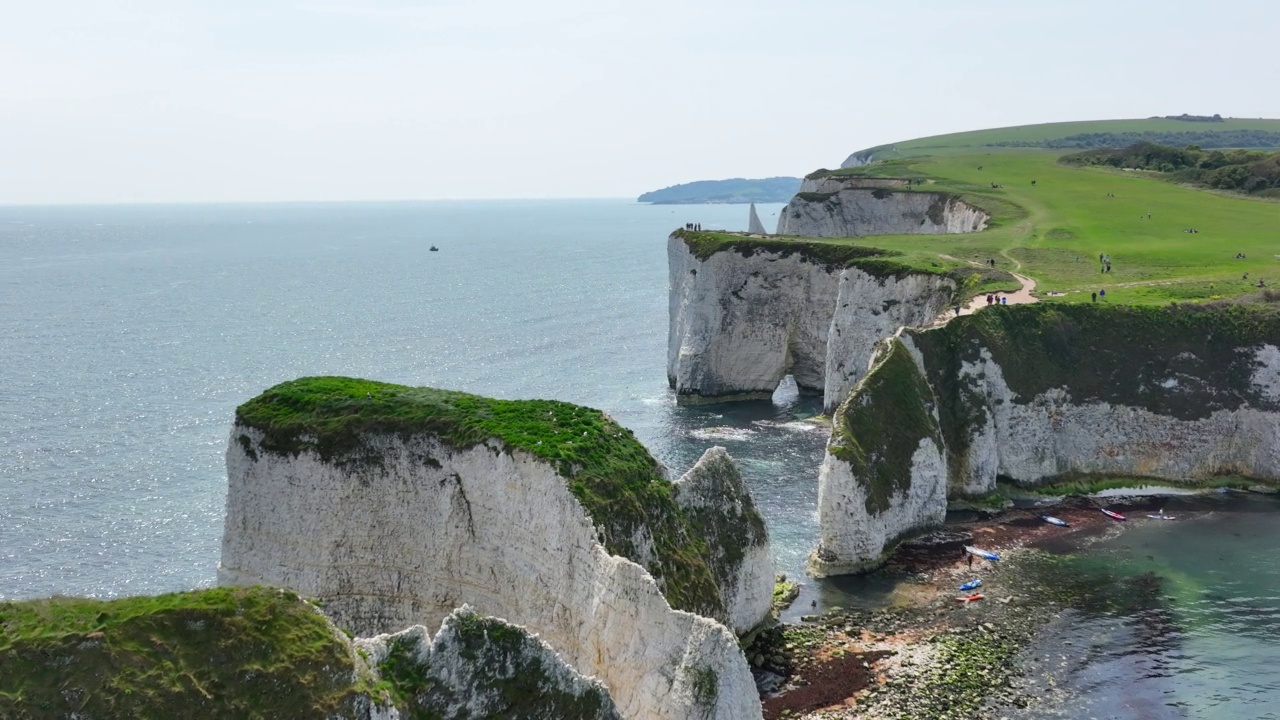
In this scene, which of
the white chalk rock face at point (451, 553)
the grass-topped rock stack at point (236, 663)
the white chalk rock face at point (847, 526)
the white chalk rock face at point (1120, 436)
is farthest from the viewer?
the white chalk rock face at point (1120, 436)

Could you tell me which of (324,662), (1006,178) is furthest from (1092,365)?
(1006,178)

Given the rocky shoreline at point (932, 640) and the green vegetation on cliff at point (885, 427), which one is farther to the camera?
the green vegetation on cliff at point (885, 427)

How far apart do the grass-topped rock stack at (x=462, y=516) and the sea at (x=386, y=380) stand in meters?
10.0

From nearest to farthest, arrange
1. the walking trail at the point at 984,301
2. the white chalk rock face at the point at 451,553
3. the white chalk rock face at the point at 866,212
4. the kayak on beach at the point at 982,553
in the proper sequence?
the white chalk rock face at the point at 451,553 < the kayak on beach at the point at 982,553 < the walking trail at the point at 984,301 < the white chalk rock face at the point at 866,212

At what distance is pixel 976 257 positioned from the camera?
255 feet

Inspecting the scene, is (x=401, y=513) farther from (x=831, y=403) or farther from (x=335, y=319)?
(x=335, y=319)

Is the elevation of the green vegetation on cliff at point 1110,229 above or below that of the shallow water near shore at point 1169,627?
above

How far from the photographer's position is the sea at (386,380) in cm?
4209

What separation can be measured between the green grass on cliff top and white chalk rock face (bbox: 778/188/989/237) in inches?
93.3

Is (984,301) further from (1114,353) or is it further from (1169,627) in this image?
(1169,627)

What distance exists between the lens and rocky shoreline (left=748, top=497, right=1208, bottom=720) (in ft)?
120

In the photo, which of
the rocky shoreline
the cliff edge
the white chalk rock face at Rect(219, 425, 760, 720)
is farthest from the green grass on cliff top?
the white chalk rock face at Rect(219, 425, 760, 720)

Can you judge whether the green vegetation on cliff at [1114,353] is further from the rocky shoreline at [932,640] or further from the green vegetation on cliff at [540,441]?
the green vegetation on cliff at [540,441]

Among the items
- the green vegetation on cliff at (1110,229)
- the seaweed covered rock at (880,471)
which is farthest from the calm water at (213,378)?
the green vegetation on cliff at (1110,229)
